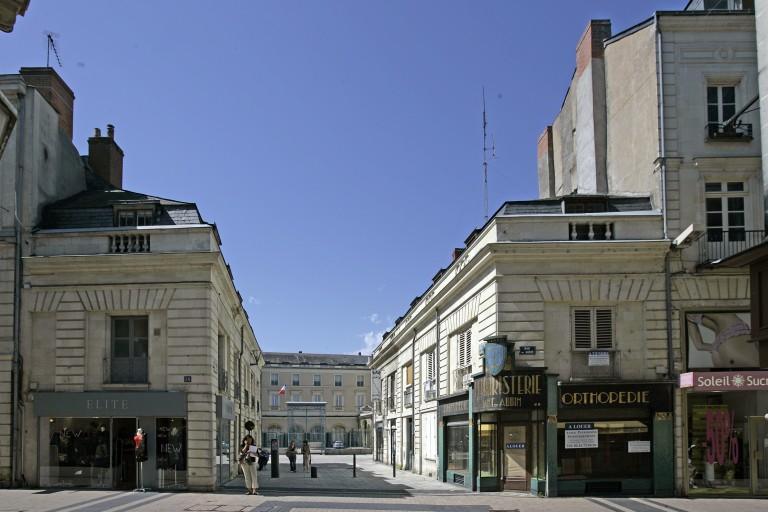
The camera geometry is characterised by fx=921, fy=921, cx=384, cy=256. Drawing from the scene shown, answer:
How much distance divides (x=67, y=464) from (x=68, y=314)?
161 inches

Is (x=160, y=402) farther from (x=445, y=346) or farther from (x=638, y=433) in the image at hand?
(x=638, y=433)

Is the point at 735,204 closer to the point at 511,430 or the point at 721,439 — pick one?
the point at 721,439

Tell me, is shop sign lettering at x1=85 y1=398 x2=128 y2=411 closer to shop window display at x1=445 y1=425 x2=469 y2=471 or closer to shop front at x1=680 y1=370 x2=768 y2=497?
shop window display at x1=445 y1=425 x2=469 y2=471

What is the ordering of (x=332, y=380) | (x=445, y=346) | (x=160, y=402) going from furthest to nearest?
(x=332, y=380) < (x=445, y=346) < (x=160, y=402)

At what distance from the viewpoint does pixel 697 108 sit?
25.0 metres

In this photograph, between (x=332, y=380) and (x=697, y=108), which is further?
(x=332, y=380)

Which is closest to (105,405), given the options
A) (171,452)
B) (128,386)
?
(128,386)

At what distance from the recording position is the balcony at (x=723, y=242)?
2414 cm

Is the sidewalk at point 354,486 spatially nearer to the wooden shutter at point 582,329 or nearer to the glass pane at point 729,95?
the wooden shutter at point 582,329

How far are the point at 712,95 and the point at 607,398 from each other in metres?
8.85

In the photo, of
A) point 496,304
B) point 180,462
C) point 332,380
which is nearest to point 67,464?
point 180,462

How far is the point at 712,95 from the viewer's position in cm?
2519

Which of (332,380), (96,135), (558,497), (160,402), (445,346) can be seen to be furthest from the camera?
(332,380)

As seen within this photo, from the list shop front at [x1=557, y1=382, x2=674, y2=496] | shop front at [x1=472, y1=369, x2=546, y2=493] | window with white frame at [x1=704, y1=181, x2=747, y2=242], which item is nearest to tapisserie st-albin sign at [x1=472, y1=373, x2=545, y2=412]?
shop front at [x1=472, y1=369, x2=546, y2=493]
